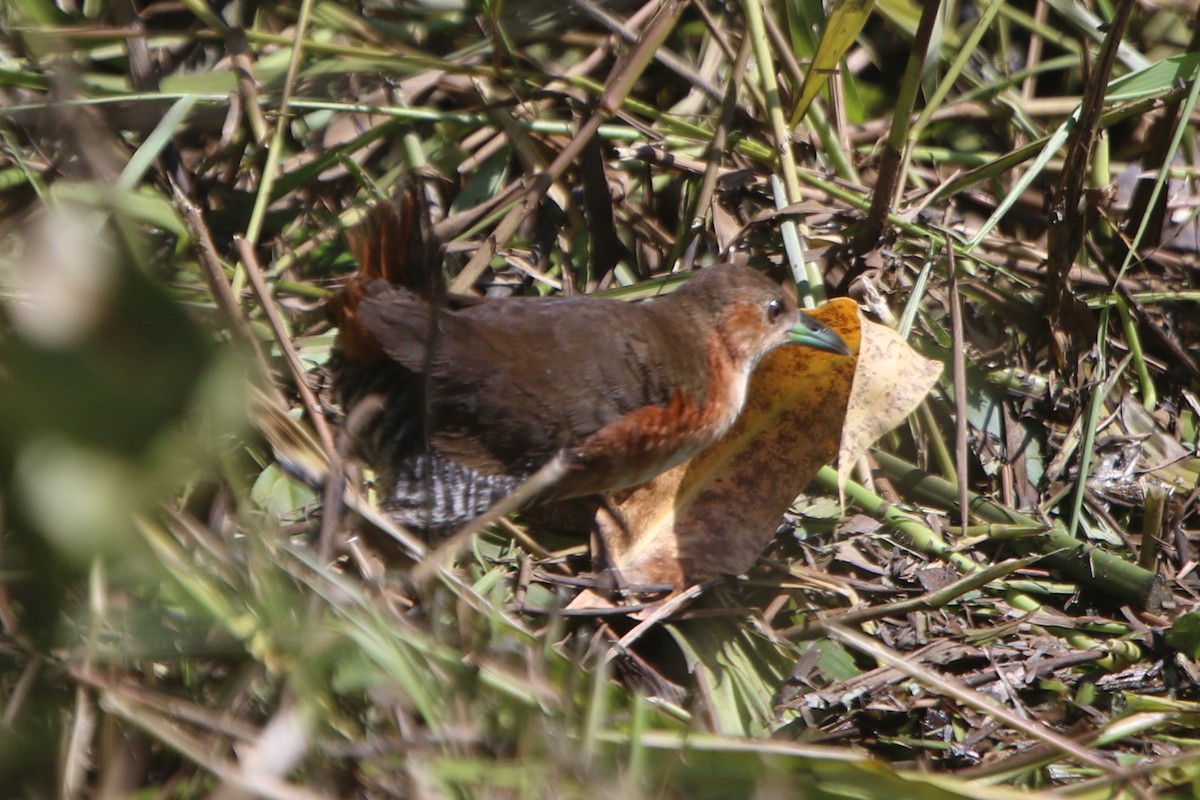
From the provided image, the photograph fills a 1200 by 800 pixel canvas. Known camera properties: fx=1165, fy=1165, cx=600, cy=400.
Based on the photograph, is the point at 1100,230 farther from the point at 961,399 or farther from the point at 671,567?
the point at 671,567

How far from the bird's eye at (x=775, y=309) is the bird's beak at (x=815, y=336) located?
0.08m

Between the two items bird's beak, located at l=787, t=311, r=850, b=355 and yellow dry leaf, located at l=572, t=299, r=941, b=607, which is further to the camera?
bird's beak, located at l=787, t=311, r=850, b=355

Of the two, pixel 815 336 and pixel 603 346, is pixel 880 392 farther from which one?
pixel 603 346

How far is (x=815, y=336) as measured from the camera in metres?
3.45

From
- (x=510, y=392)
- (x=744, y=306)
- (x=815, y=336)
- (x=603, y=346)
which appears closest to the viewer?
(x=510, y=392)

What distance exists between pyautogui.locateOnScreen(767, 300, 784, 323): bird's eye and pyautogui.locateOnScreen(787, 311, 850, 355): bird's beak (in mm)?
79

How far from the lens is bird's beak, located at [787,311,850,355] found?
3387 mm

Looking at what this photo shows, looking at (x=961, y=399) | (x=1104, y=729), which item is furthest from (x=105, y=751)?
(x=961, y=399)

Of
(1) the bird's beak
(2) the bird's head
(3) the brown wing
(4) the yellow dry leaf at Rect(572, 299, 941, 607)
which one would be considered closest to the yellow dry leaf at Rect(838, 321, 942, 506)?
(4) the yellow dry leaf at Rect(572, 299, 941, 607)

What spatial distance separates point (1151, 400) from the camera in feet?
11.8

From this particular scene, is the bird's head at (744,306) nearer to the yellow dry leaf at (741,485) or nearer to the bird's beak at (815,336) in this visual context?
the bird's beak at (815,336)

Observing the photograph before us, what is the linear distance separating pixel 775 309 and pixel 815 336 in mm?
183

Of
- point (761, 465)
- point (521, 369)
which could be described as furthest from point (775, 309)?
point (521, 369)

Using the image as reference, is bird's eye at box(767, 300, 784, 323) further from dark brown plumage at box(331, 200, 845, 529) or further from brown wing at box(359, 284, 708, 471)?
brown wing at box(359, 284, 708, 471)
